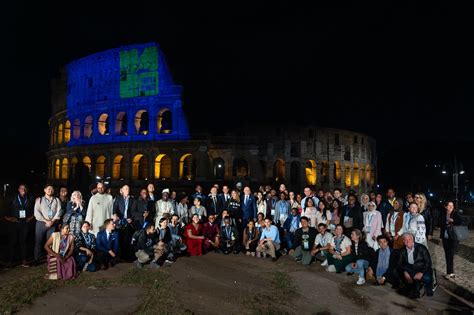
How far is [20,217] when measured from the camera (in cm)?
920

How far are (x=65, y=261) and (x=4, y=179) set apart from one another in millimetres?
61817

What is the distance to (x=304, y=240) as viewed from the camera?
1043 centimetres

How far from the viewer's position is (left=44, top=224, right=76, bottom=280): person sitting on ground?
7969 millimetres

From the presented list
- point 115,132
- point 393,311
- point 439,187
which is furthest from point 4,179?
point 439,187

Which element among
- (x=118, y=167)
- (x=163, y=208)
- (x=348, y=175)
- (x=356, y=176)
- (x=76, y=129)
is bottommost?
(x=163, y=208)

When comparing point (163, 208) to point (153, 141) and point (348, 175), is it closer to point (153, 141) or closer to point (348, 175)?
point (153, 141)

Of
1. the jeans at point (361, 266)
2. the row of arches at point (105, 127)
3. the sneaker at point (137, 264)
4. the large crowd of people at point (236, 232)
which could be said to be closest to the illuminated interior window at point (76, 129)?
the row of arches at point (105, 127)

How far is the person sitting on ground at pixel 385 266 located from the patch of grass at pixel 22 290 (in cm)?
714

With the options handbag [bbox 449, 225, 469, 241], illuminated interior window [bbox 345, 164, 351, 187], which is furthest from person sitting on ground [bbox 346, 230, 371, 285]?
illuminated interior window [bbox 345, 164, 351, 187]

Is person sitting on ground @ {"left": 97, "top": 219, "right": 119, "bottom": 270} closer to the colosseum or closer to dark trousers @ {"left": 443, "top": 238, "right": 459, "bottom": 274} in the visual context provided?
dark trousers @ {"left": 443, "top": 238, "right": 459, "bottom": 274}

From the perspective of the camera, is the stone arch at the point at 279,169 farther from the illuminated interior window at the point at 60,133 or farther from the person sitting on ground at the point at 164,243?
Answer: the person sitting on ground at the point at 164,243

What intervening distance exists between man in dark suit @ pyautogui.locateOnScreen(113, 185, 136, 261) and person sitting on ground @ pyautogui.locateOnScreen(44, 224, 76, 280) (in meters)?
1.91

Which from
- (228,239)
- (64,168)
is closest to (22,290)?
(228,239)

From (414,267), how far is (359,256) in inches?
58.6
